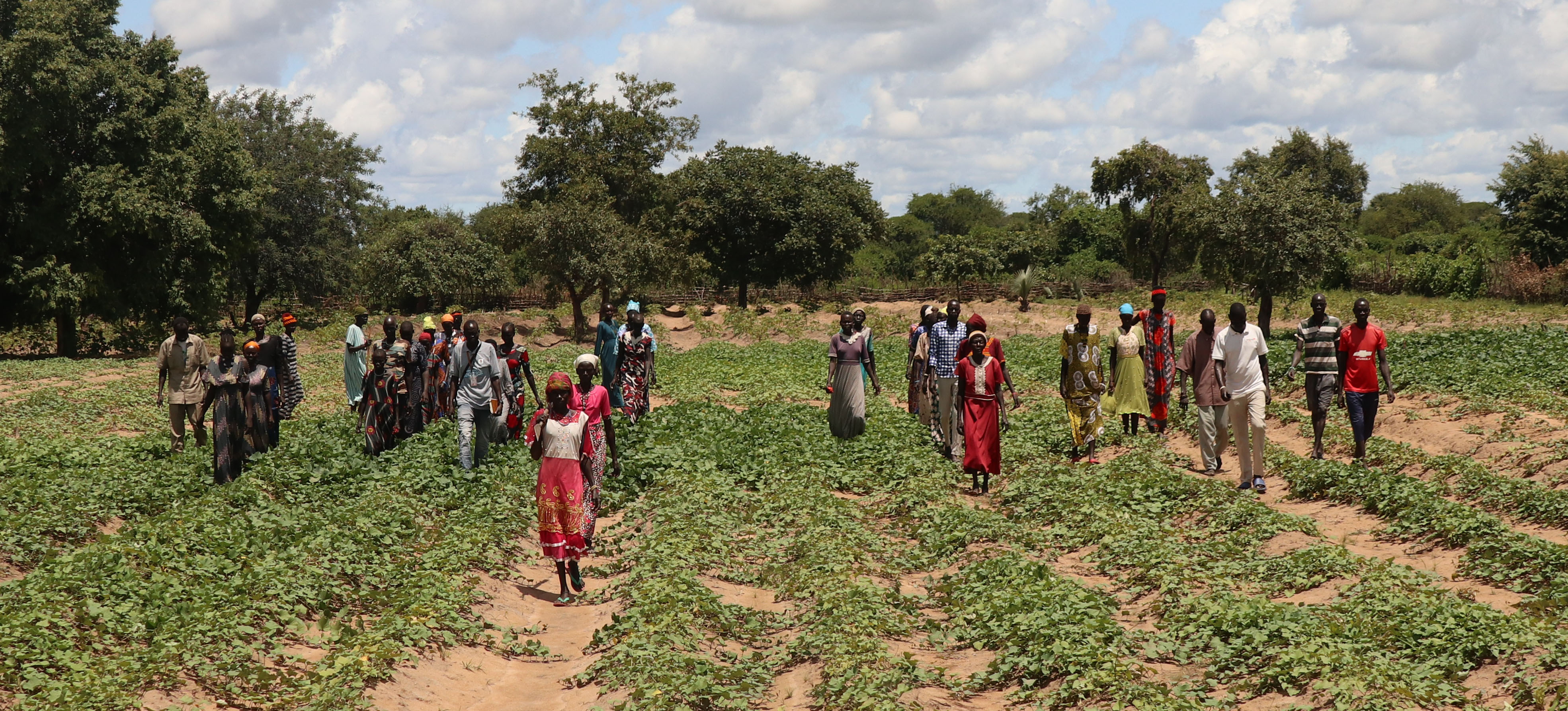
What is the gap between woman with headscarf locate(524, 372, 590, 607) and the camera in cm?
866

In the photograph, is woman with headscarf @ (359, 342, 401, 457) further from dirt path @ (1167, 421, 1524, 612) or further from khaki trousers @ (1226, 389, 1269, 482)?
khaki trousers @ (1226, 389, 1269, 482)

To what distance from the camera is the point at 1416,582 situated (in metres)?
→ 7.18

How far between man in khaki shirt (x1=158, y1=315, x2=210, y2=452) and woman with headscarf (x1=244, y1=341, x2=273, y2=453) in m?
0.76

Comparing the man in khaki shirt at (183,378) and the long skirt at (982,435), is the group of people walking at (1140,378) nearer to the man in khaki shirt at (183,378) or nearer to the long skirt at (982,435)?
the long skirt at (982,435)

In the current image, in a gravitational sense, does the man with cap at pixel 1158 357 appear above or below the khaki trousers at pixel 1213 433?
above

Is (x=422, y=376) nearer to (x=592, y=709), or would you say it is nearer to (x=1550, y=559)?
(x=592, y=709)

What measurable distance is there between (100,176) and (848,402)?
26601mm

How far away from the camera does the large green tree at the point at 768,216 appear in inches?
1806

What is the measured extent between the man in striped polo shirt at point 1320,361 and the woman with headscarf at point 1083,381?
6.91ft

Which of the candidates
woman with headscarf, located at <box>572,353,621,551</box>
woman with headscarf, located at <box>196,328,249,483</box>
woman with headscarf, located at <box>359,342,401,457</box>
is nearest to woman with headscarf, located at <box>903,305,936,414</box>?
woman with headscarf, located at <box>572,353,621,551</box>

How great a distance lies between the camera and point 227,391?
1152 centimetres

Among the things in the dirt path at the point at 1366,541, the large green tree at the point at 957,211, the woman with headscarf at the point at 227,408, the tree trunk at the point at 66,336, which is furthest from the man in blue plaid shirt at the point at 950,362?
the large green tree at the point at 957,211

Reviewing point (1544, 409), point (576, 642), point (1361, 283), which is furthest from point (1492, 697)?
point (1361, 283)

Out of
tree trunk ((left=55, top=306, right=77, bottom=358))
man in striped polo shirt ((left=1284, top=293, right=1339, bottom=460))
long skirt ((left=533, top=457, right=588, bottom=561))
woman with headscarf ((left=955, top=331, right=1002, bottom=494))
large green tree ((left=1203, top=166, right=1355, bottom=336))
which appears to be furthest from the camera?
tree trunk ((left=55, top=306, right=77, bottom=358))
